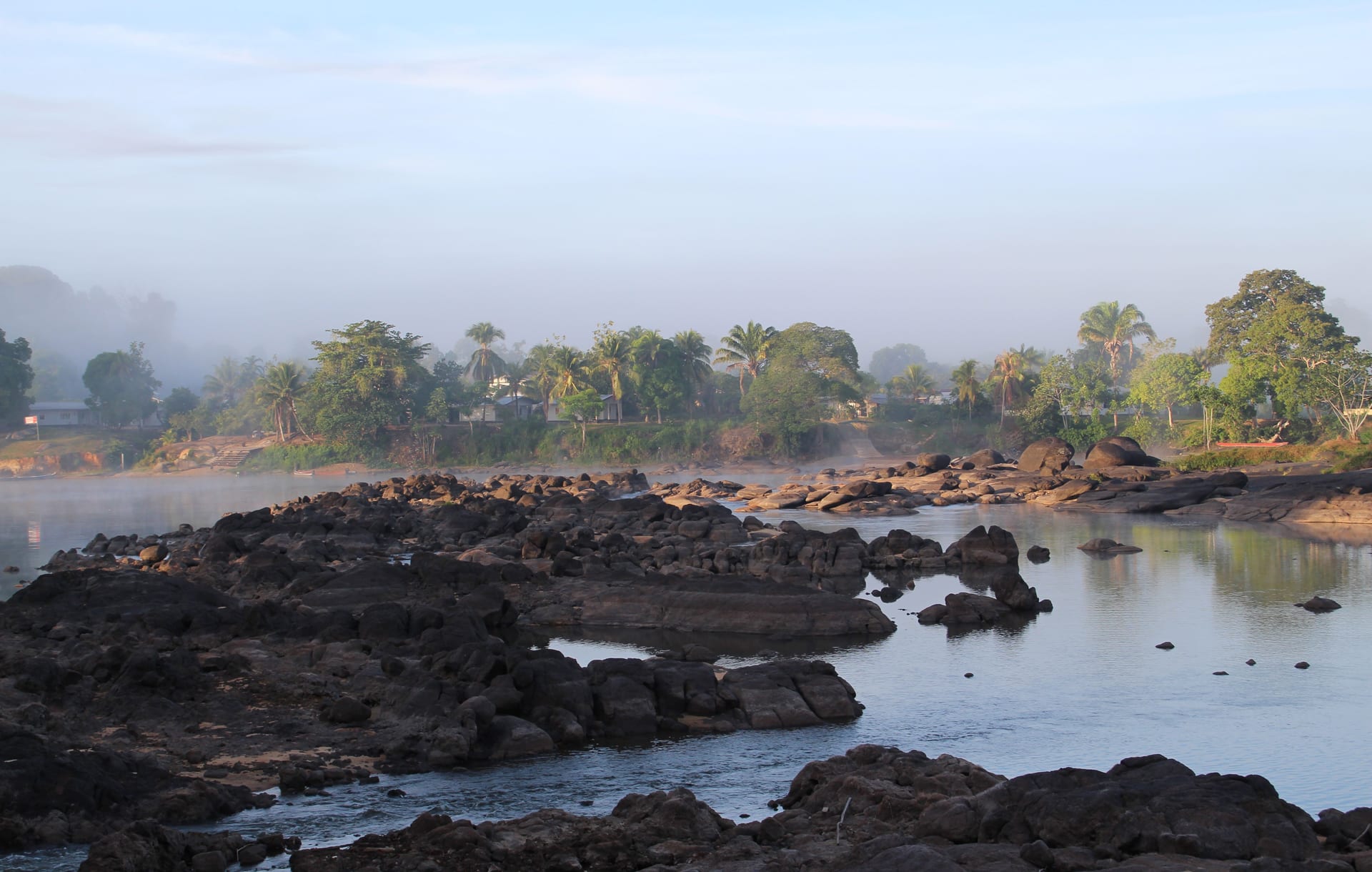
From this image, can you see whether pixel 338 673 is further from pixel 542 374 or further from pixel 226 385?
pixel 226 385

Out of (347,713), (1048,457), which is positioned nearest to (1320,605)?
(347,713)

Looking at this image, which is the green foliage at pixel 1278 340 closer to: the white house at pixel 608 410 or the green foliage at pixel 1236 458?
the green foliage at pixel 1236 458

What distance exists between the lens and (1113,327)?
387 feet

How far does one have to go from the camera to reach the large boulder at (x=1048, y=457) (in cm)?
6488

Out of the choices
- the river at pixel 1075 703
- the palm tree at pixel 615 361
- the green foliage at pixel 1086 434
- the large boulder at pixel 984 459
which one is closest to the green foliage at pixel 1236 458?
the large boulder at pixel 984 459

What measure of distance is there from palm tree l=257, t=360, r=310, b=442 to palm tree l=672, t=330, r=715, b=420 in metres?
31.2

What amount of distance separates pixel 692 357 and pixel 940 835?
8810 centimetres

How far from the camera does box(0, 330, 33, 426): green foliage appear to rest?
9756 centimetres

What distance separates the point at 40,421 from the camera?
10612cm

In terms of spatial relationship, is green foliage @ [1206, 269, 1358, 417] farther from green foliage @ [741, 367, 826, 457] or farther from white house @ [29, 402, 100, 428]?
white house @ [29, 402, 100, 428]

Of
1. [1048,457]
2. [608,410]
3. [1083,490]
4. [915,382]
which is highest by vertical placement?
[915,382]

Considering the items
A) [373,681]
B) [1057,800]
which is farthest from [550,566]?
[1057,800]

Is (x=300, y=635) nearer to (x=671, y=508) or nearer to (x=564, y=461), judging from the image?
(x=671, y=508)

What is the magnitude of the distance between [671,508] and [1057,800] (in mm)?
33719
